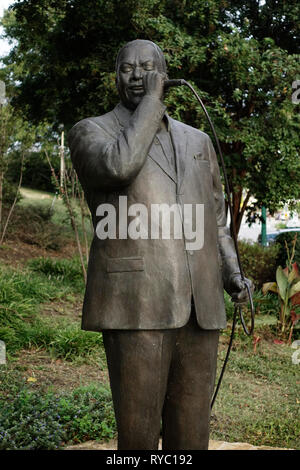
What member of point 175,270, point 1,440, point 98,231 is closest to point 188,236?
point 175,270

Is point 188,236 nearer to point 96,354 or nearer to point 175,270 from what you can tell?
point 175,270

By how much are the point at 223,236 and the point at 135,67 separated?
972 mm

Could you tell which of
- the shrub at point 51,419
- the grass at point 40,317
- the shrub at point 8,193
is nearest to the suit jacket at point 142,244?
the shrub at point 51,419

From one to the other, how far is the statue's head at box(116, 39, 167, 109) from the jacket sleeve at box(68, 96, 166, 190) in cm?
16

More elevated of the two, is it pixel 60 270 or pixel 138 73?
pixel 138 73

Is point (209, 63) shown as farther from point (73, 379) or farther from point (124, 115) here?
point (124, 115)

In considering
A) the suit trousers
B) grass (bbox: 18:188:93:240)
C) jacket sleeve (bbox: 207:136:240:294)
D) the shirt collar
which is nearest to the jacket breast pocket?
the suit trousers

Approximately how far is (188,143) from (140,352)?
3.42 feet

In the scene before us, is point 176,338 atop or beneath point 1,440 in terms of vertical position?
atop

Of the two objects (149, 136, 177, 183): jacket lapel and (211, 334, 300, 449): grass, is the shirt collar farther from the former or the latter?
(211, 334, 300, 449): grass

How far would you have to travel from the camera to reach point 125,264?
101 inches

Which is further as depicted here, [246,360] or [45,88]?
[45,88]

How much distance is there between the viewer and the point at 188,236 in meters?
2.66

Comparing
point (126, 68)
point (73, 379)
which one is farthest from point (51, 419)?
point (126, 68)
